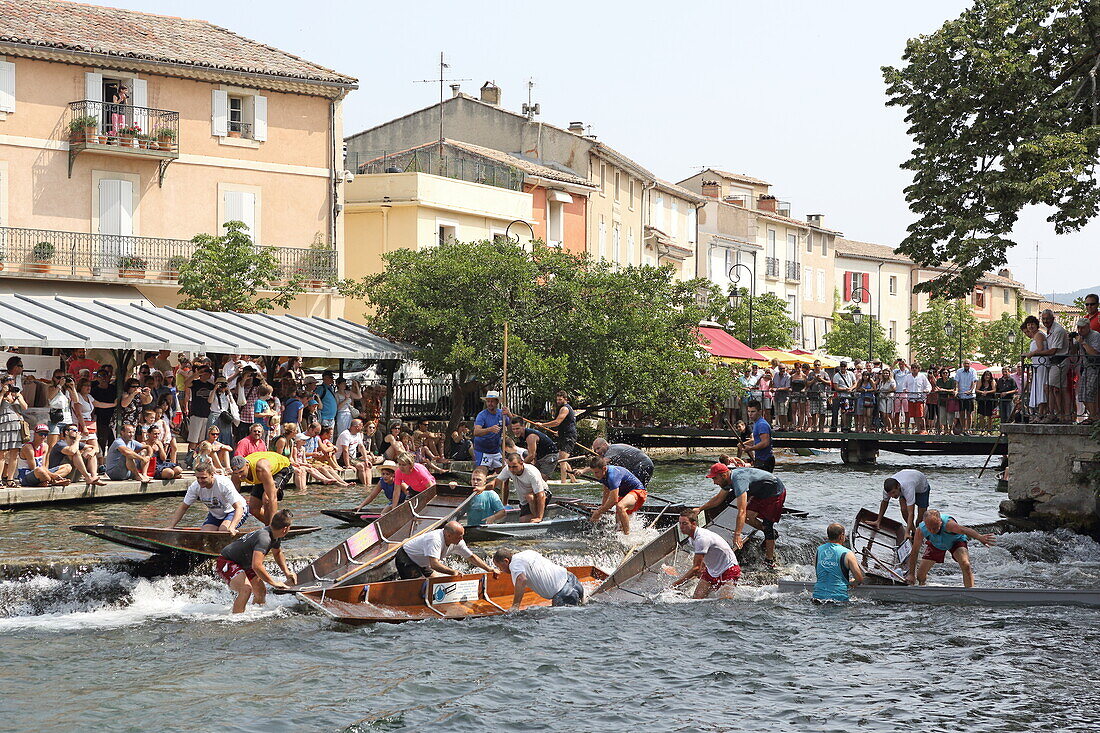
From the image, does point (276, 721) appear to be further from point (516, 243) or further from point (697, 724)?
point (516, 243)

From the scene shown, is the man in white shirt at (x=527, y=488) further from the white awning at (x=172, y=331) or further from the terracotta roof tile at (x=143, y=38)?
the terracotta roof tile at (x=143, y=38)

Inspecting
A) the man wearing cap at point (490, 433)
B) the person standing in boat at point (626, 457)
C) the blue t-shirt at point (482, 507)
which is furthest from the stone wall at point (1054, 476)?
the blue t-shirt at point (482, 507)

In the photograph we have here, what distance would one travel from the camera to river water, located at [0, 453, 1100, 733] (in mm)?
12305

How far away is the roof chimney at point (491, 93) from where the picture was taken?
58000 mm

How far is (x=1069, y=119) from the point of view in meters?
22.9

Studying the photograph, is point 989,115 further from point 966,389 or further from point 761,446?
point 966,389

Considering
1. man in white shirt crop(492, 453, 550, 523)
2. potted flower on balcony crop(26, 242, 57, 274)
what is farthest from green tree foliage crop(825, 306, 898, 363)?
man in white shirt crop(492, 453, 550, 523)

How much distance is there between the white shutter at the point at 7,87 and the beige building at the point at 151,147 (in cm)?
3

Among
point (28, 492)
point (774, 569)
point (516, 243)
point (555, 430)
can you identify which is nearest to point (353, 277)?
point (516, 243)

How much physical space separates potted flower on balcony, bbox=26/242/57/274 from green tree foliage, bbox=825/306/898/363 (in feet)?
151

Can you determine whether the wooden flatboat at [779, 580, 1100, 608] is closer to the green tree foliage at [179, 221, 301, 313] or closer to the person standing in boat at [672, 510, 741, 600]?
the person standing in boat at [672, 510, 741, 600]

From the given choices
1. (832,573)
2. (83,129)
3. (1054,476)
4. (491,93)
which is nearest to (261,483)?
(832,573)

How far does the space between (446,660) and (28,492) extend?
9.94 meters

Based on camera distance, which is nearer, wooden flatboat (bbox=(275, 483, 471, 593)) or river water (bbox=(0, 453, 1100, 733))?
river water (bbox=(0, 453, 1100, 733))
